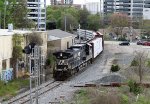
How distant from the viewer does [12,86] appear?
1331 inches

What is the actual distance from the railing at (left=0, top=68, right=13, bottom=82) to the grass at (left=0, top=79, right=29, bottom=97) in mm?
548

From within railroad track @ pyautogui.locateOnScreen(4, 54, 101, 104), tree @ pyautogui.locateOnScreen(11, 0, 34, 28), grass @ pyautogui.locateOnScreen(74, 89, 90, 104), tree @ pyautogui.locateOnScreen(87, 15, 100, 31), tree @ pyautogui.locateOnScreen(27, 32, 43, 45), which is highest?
tree @ pyautogui.locateOnScreen(11, 0, 34, 28)

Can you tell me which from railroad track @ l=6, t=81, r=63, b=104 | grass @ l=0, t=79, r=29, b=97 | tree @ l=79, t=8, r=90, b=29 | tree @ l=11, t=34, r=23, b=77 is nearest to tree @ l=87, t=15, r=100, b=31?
tree @ l=79, t=8, r=90, b=29

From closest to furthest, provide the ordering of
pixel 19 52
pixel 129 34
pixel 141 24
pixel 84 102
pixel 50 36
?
pixel 84 102
pixel 19 52
pixel 50 36
pixel 129 34
pixel 141 24

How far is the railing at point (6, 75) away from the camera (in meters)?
35.4

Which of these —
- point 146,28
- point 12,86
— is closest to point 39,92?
point 12,86

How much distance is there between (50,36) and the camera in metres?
55.4

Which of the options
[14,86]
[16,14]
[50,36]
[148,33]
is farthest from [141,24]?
[14,86]

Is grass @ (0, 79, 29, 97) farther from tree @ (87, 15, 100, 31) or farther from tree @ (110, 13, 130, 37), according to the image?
tree @ (87, 15, 100, 31)

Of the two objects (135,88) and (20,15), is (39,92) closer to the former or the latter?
(135,88)

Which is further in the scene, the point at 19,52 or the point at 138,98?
the point at 19,52

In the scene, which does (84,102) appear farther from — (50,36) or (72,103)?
(50,36)

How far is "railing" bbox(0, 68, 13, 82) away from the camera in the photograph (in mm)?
35406

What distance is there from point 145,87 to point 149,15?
14171cm
